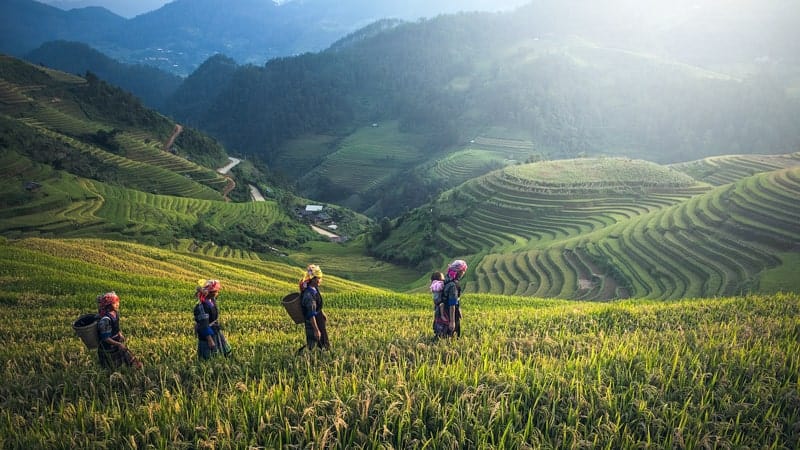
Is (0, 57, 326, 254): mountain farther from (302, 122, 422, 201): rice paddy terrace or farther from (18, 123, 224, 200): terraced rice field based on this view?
(302, 122, 422, 201): rice paddy terrace

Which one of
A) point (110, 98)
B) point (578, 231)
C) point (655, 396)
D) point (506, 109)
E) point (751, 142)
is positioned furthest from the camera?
point (506, 109)

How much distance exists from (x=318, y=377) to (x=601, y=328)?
7048 millimetres

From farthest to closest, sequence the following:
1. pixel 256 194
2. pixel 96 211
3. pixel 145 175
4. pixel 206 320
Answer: pixel 256 194
pixel 145 175
pixel 96 211
pixel 206 320

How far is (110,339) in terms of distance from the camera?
24.9 ft

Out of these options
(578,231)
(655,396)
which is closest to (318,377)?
(655,396)

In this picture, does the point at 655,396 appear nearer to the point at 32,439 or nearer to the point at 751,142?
the point at 32,439

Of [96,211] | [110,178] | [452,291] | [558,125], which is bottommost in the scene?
[452,291]

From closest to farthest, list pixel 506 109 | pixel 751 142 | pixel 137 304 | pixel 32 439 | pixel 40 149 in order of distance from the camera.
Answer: pixel 32 439
pixel 137 304
pixel 40 149
pixel 751 142
pixel 506 109

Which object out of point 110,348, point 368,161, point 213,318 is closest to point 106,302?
point 110,348

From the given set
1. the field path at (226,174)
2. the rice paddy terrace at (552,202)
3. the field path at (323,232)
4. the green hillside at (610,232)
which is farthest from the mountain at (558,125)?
the green hillside at (610,232)

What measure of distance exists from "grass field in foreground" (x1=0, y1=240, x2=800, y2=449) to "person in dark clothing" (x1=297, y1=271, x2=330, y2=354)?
391 millimetres

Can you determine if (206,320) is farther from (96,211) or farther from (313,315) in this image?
(96,211)

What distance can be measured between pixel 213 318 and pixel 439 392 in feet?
15.6

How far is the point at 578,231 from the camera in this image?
5944 centimetres
